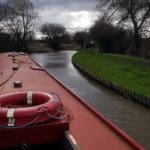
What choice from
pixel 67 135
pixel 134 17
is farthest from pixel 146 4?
pixel 67 135

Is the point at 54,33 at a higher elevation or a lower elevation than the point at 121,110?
lower

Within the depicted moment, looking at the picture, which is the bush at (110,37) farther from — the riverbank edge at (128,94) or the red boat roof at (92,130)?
the red boat roof at (92,130)

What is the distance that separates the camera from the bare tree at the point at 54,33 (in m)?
54.3

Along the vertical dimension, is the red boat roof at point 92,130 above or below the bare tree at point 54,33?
above

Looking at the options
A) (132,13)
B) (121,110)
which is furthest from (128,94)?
(132,13)

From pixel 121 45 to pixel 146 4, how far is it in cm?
876

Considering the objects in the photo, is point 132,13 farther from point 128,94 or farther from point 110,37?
point 128,94

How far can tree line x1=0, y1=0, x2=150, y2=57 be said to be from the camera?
27031mm

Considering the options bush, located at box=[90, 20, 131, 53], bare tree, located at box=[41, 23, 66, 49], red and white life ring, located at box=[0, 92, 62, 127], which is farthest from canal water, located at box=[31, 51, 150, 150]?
bare tree, located at box=[41, 23, 66, 49]

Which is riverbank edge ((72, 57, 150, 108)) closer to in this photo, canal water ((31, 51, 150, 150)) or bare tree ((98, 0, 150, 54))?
canal water ((31, 51, 150, 150))

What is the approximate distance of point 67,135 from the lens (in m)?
3.90

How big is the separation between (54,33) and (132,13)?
30.0 m

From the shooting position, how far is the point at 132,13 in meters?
27.0

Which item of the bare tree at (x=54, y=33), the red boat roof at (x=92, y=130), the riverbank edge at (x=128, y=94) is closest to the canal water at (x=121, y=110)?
the riverbank edge at (x=128, y=94)
